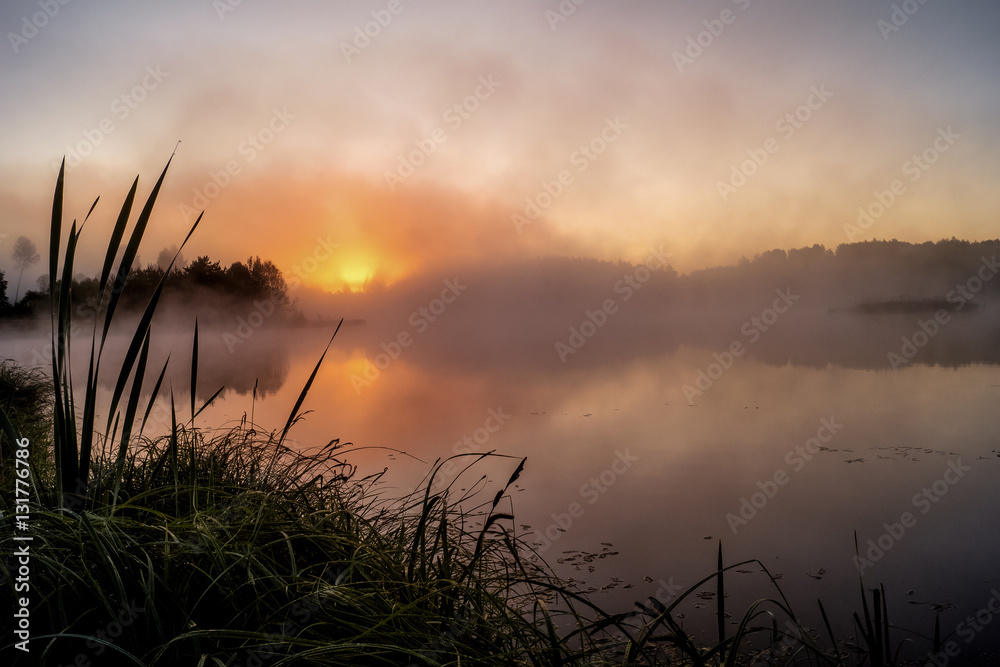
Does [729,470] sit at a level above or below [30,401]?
above

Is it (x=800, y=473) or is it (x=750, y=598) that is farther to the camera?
(x=800, y=473)

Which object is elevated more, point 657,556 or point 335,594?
point 335,594

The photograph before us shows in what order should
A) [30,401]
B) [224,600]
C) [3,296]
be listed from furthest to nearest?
Answer: [3,296]
[30,401]
[224,600]

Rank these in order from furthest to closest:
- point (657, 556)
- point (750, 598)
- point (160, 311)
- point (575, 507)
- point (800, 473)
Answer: point (160, 311) < point (800, 473) < point (575, 507) < point (657, 556) < point (750, 598)

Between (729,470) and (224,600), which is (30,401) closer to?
(224,600)

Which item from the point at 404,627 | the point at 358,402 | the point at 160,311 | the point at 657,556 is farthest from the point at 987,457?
the point at 160,311

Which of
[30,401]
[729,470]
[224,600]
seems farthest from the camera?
[30,401]

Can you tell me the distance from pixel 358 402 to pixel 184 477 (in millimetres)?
11135

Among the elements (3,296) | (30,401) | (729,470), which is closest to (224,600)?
(729,470)

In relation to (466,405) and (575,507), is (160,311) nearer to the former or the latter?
(466,405)

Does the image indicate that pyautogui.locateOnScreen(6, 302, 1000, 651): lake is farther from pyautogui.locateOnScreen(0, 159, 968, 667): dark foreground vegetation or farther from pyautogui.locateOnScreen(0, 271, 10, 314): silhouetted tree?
pyautogui.locateOnScreen(0, 271, 10, 314): silhouetted tree

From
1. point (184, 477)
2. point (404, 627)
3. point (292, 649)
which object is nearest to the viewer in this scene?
point (292, 649)

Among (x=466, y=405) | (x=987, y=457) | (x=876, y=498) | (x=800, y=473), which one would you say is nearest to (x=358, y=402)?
(x=466, y=405)

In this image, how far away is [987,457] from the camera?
26.3 ft
